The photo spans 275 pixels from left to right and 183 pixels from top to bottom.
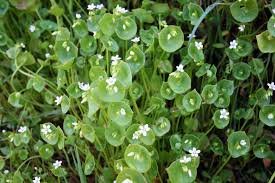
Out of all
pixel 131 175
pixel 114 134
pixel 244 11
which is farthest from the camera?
pixel 244 11

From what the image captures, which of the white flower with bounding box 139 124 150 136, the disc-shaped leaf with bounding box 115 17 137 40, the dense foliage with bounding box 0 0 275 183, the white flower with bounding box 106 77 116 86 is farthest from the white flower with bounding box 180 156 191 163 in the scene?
the disc-shaped leaf with bounding box 115 17 137 40

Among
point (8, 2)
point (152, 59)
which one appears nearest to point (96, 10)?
point (152, 59)

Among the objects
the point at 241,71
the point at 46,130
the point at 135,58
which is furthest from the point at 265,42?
the point at 46,130

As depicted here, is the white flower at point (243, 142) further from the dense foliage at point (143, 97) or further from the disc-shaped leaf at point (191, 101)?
the disc-shaped leaf at point (191, 101)

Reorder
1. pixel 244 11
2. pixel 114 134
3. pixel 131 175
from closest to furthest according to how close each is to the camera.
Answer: pixel 131 175 < pixel 114 134 < pixel 244 11

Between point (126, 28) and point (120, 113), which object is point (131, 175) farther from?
point (126, 28)

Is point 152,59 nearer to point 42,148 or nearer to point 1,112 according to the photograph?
point 42,148

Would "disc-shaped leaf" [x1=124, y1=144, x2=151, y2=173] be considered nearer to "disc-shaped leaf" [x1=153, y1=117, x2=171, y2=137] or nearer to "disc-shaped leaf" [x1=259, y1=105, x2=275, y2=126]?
"disc-shaped leaf" [x1=153, y1=117, x2=171, y2=137]
